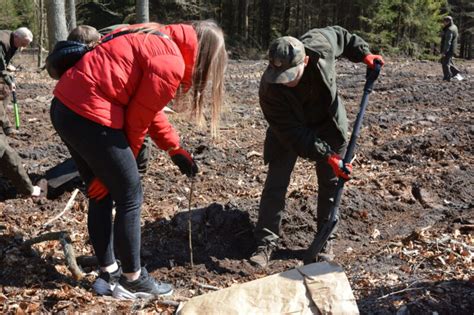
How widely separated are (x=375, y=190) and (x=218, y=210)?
6.55 ft

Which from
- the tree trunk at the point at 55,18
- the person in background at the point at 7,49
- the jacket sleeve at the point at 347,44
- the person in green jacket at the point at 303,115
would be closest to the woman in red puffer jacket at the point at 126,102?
the person in green jacket at the point at 303,115

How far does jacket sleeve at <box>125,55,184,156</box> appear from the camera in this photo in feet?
9.17

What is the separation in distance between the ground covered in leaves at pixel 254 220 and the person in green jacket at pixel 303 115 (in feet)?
1.59

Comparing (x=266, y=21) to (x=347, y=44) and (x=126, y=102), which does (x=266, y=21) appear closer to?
(x=347, y=44)

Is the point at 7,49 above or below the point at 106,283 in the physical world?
above

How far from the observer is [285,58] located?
354 centimetres

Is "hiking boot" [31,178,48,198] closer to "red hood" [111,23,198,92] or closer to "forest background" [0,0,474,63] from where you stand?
"red hood" [111,23,198,92]

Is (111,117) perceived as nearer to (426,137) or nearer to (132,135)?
(132,135)

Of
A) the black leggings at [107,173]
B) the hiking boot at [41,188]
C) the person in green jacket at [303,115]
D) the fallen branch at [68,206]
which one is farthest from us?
the hiking boot at [41,188]

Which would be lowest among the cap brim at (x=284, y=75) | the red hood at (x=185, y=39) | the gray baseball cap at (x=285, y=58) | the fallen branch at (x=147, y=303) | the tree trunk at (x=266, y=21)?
the tree trunk at (x=266, y=21)

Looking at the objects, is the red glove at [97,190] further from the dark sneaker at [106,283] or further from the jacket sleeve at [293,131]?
the jacket sleeve at [293,131]

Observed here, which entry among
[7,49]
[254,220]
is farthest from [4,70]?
[254,220]

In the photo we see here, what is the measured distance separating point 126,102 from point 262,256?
2058mm

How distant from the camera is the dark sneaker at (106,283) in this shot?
11.2 feet
